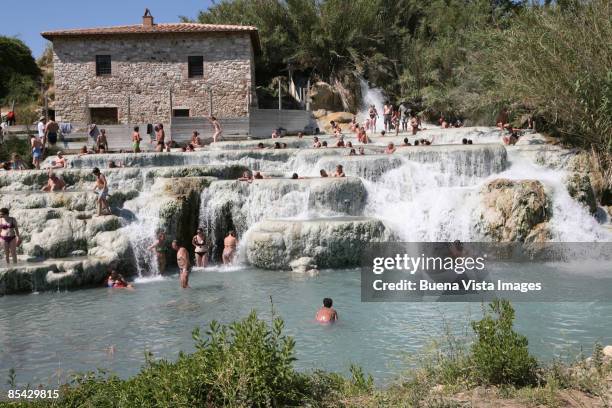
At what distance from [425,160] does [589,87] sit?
5251 millimetres

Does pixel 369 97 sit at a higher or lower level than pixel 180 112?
higher

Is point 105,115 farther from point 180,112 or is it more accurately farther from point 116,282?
point 116,282

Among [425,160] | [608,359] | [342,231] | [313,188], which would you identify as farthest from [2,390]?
[425,160]

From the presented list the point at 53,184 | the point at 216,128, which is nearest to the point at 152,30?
the point at 216,128

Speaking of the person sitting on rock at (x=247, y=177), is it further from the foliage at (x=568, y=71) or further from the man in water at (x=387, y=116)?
the man in water at (x=387, y=116)

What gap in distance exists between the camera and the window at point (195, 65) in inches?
1109

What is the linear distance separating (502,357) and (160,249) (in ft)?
33.2

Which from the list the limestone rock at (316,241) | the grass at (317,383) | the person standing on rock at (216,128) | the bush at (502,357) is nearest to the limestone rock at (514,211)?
the limestone rock at (316,241)

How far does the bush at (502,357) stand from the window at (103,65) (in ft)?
84.8

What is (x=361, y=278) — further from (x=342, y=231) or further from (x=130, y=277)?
(x=130, y=277)

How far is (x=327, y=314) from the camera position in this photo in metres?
9.27

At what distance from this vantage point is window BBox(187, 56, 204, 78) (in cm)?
2816

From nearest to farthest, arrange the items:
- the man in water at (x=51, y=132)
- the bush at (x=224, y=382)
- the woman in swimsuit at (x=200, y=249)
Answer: the bush at (x=224, y=382)
the woman in swimsuit at (x=200, y=249)
the man in water at (x=51, y=132)

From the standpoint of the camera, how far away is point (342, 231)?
1384 centimetres
